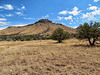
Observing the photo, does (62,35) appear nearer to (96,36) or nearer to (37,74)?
(96,36)

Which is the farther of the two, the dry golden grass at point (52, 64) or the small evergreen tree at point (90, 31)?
the small evergreen tree at point (90, 31)

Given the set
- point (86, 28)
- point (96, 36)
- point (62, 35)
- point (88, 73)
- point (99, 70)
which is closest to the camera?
point (88, 73)

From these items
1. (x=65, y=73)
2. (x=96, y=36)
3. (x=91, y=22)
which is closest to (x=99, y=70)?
(x=65, y=73)

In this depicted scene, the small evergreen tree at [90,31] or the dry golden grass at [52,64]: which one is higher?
the small evergreen tree at [90,31]

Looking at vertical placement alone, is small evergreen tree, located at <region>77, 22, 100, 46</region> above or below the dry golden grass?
above

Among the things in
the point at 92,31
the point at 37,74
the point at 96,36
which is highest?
the point at 92,31

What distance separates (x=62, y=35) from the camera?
29.7m

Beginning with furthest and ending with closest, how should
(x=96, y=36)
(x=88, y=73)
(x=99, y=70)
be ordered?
(x=96, y=36) → (x=99, y=70) → (x=88, y=73)

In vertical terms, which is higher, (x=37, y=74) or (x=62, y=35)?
(x=62, y=35)

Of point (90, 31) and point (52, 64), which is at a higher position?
point (90, 31)

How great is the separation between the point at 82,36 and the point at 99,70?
13.1 meters

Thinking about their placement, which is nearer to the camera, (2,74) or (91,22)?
(2,74)

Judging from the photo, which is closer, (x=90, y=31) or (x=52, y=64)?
(x=52, y=64)

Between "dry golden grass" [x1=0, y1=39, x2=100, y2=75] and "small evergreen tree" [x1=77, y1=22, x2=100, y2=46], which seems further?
"small evergreen tree" [x1=77, y1=22, x2=100, y2=46]
